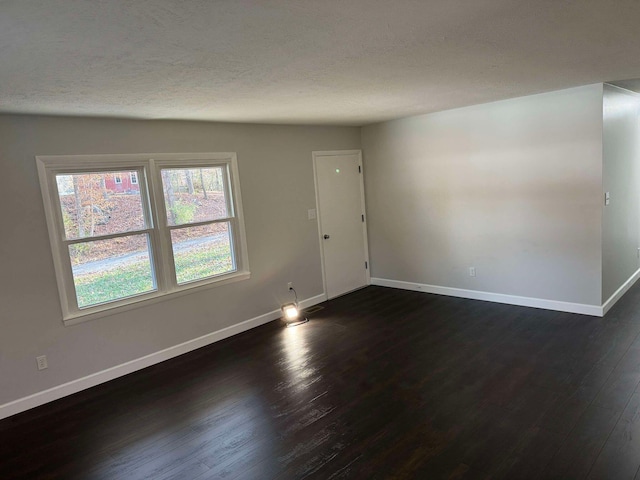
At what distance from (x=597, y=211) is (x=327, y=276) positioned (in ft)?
10.4

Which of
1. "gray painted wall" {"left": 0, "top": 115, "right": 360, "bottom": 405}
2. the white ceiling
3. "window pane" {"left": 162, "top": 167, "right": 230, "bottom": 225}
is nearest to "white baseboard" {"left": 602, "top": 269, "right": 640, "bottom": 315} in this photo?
the white ceiling

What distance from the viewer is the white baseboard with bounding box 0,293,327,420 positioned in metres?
3.33

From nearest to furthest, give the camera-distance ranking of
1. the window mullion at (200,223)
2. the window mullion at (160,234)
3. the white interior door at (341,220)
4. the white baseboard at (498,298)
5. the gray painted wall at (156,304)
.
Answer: the gray painted wall at (156,304) → the window mullion at (160,234) → the window mullion at (200,223) → the white baseboard at (498,298) → the white interior door at (341,220)

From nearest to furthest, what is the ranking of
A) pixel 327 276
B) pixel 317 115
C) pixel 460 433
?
pixel 460 433 < pixel 317 115 < pixel 327 276

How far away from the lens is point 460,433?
261 cm

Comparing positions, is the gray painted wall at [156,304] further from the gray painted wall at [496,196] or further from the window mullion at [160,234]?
the gray painted wall at [496,196]

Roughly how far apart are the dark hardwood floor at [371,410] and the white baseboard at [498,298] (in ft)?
0.40

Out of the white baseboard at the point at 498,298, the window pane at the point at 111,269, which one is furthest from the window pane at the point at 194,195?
the white baseboard at the point at 498,298

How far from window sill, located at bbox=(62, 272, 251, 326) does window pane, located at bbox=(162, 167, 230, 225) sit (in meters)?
0.67

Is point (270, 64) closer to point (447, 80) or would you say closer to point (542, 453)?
point (447, 80)

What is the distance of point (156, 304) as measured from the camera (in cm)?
404

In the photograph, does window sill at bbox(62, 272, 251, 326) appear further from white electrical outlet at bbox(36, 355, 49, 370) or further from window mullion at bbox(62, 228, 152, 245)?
window mullion at bbox(62, 228, 152, 245)

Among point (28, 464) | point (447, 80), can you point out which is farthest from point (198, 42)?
point (28, 464)

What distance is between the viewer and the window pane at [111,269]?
364 cm
